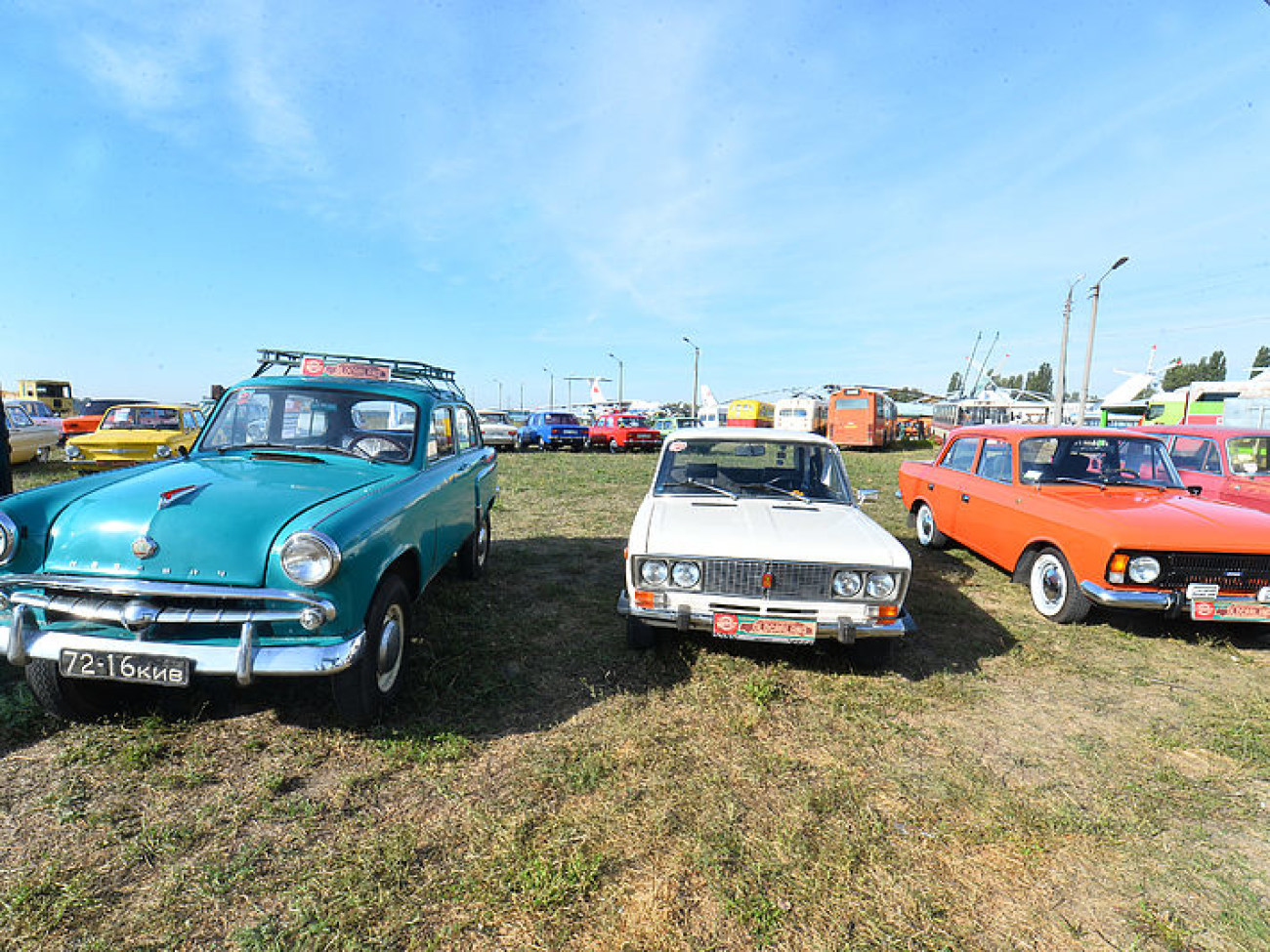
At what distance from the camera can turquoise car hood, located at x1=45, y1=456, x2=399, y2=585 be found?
2.82m

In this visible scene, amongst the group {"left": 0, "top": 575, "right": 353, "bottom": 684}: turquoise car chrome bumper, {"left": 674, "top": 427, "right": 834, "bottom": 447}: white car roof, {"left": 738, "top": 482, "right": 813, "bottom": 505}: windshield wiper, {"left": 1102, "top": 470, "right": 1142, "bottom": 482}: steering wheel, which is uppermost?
{"left": 674, "top": 427, "right": 834, "bottom": 447}: white car roof

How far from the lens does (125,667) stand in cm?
272

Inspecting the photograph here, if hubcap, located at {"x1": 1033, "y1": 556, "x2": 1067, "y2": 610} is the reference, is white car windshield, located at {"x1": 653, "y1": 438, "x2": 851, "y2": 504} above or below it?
above

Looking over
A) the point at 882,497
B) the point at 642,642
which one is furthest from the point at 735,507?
the point at 882,497

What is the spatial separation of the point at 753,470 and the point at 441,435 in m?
2.66

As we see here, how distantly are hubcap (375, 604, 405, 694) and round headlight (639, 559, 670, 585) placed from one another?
1.46m

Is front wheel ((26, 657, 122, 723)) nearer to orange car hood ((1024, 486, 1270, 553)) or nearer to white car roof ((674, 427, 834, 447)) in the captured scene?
white car roof ((674, 427, 834, 447))

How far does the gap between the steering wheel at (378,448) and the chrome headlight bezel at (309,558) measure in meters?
1.56

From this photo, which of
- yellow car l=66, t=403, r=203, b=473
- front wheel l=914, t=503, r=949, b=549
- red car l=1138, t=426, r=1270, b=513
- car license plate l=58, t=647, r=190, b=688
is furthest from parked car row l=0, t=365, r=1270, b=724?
yellow car l=66, t=403, r=203, b=473

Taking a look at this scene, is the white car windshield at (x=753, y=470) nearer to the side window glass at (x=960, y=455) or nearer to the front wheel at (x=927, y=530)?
the side window glass at (x=960, y=455)

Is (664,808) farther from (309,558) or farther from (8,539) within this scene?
(8,539)

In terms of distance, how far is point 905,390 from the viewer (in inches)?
3748

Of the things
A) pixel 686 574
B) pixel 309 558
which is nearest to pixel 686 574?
pixel 686 574

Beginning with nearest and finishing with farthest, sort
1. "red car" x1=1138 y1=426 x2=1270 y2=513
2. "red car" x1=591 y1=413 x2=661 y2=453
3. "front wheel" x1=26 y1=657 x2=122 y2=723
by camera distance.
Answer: "front wheel" x1=26 y1=657 x2=122 y2=723
"red car" x1=1138 y1=426 x2=1270 y2=513
"red car" x1=591 y1=413 x2=661 y2=453
